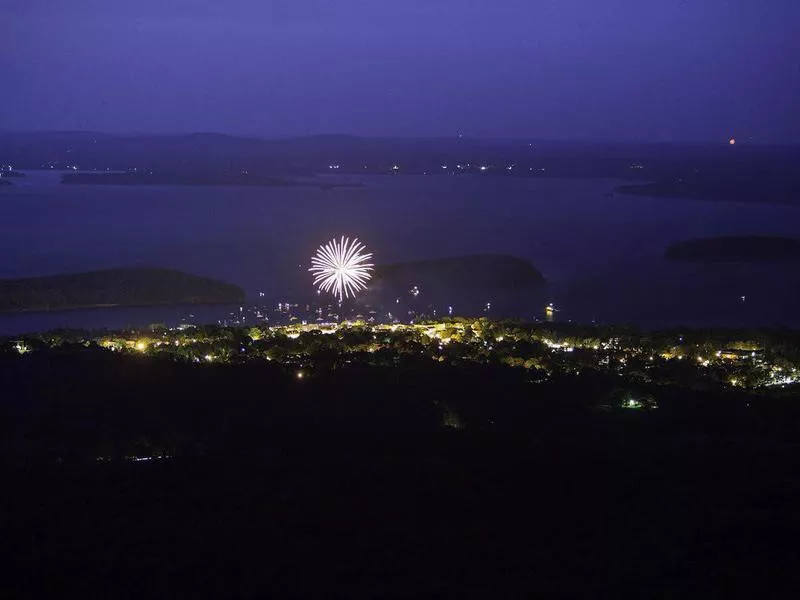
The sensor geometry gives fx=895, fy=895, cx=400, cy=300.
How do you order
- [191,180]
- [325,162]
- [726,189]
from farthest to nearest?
[325,162] < [191,180] < [726,189]

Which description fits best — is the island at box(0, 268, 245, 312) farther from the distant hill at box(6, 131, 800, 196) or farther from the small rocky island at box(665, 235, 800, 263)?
the distant hill at box(6, 131, 800, 196)

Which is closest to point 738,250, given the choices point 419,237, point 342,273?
point 419,237

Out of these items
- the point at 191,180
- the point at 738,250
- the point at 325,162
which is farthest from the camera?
the point at 325,162

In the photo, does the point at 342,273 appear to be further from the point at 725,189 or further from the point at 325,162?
the point at 325,162

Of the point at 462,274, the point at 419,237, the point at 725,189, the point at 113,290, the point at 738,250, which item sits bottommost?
the point at 113,290

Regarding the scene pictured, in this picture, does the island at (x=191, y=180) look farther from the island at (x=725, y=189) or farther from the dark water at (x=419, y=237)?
the island at (x=725, y=189)

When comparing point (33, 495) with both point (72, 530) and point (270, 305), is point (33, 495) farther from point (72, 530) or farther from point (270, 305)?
point (270, 305)
